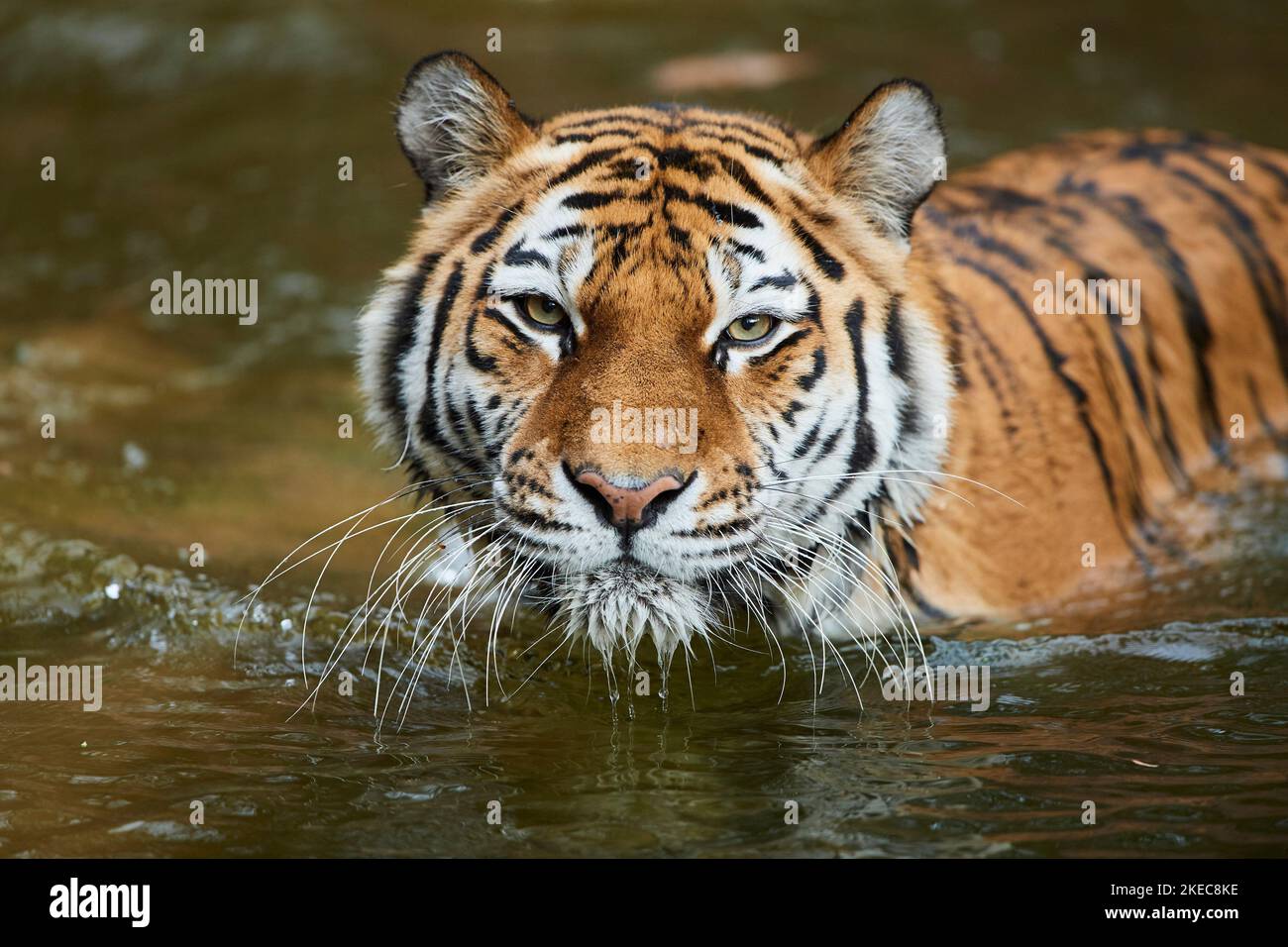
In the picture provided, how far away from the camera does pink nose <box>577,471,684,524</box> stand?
2.34 metres

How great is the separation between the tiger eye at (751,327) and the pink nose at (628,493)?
36 cm

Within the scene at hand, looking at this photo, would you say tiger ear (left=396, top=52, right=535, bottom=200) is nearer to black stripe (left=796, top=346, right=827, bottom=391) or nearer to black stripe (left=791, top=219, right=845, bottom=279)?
black stripe (left=791, top=219, right=845, bottom=279)

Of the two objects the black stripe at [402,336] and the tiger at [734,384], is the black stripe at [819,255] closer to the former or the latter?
the tiger at [734,384]

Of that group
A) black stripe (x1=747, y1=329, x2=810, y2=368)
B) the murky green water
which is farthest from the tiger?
the murky green water

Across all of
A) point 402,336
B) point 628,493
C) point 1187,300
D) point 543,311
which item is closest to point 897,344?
point 543,311

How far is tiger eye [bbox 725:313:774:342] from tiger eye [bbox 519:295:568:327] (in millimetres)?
284

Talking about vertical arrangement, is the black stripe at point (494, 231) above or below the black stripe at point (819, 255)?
above

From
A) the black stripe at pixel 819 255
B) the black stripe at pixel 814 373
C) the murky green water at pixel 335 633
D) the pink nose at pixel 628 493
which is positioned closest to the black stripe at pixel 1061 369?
the murky green water at pixel 335 633

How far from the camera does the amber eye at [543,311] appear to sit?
2.66m

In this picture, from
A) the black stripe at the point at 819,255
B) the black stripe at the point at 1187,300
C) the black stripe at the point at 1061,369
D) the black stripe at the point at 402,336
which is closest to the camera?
the black stripe at the point at 819,255

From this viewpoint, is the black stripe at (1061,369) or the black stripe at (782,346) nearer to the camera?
the black stripe at (782,346)

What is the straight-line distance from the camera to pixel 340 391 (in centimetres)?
507
